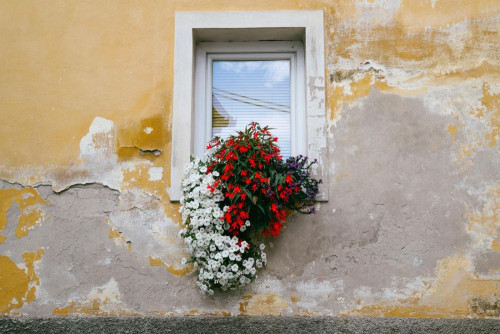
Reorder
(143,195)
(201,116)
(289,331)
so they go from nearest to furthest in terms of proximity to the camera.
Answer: (289,331)
(143,195)
(201,116)

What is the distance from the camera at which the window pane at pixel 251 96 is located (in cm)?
432

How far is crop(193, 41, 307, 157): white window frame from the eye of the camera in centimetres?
422

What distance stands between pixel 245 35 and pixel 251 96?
0.52 m

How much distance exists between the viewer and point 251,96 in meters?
4.39

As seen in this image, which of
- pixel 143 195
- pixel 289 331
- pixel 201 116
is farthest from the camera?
pixel 201 116

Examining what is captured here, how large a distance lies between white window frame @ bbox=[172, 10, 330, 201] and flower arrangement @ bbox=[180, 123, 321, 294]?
0.20m

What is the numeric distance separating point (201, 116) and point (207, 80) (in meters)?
0.33

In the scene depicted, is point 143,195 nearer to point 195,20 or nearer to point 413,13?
point 195,20

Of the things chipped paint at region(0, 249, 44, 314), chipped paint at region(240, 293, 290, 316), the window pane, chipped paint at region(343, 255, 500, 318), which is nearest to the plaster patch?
the window pane

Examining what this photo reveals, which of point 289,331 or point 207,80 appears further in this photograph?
point 207,80

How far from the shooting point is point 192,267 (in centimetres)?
388

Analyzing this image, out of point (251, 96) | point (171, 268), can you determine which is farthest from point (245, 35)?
point (171, 268)

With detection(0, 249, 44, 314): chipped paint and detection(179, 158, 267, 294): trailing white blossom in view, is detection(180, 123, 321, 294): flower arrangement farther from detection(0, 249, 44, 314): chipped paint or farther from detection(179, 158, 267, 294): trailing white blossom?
detection(0, 249, 44, 314): chipped paint

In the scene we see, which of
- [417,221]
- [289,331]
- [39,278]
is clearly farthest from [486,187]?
[39,278]
